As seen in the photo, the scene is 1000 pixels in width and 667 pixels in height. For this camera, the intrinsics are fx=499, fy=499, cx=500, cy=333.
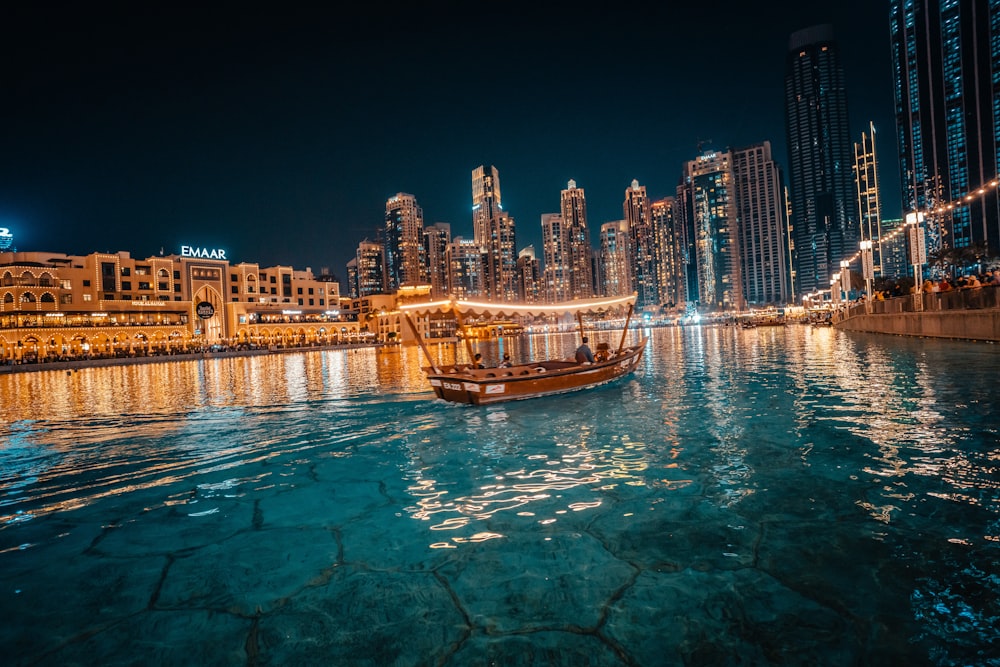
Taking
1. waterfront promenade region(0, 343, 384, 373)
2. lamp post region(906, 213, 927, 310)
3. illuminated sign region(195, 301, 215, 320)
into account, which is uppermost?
illuminated sign region(195, 301, 215, 320)

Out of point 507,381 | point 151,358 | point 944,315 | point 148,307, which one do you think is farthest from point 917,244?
point 148,307

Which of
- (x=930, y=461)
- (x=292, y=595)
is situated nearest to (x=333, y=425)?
(x=292, y=595)

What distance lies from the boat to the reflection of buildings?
70.3 meters

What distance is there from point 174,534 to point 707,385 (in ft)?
59.4

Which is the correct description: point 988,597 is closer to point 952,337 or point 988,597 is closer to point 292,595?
point 292,595

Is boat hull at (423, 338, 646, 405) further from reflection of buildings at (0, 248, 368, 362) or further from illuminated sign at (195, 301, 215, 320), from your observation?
illuminated sign at (195, 301, 215, 320)

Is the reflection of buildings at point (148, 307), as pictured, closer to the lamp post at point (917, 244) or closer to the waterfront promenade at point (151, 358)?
the waterfront promenade at point (151, 358)

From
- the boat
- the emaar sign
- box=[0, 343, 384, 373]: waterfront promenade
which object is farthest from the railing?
the emaar sign

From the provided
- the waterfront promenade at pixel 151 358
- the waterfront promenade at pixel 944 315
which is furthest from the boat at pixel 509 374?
the waterfront promenade at pixel 151 358

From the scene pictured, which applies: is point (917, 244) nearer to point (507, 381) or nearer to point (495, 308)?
point (495, 308)

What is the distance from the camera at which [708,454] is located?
9273 mm

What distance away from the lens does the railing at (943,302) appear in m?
26.0

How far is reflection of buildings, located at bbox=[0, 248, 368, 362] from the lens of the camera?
75688 mm

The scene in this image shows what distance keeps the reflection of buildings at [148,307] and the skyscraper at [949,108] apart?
5214 inches
